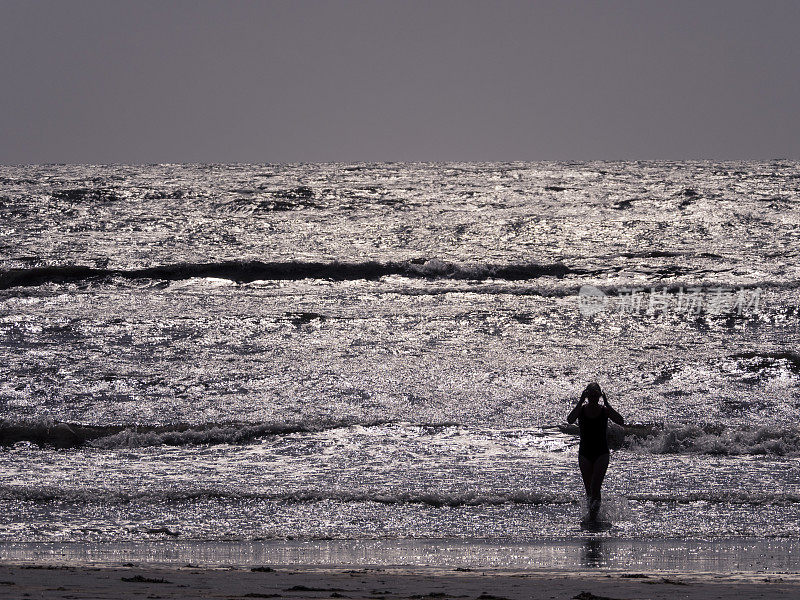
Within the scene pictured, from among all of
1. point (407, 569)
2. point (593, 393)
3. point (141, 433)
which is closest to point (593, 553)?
point (407, 569)

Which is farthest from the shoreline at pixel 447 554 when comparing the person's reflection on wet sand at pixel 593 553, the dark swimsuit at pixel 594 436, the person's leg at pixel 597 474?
the dark swimsuit at pixel 594 436

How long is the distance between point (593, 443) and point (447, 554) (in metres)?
2.10

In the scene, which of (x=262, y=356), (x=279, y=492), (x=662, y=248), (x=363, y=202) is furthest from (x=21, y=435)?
(x=363, y=202)

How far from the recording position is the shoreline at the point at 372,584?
198 inches

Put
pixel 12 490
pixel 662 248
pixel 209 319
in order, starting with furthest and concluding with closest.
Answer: pixel 662 248, pixel 209 319, pixel 12 490

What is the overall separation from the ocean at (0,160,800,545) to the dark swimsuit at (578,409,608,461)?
527 millimetres

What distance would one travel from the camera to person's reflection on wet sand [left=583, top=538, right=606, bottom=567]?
6.38 metres

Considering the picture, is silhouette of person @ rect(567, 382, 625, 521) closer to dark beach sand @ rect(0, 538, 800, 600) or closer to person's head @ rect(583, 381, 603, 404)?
person's head @ rect(583, 381, 603, 404)

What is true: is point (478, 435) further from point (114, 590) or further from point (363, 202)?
point (363, 202)

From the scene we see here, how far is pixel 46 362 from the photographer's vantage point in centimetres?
1487

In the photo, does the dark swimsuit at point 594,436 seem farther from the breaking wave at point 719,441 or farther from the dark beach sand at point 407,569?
the breaking wave at point 719,441

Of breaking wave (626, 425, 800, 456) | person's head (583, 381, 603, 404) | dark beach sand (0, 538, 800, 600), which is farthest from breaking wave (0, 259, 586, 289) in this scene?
dark beach sand (0, 538, 800, 600)

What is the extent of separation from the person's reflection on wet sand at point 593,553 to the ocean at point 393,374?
32cm

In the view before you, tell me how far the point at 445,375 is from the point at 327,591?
29.8 ft
